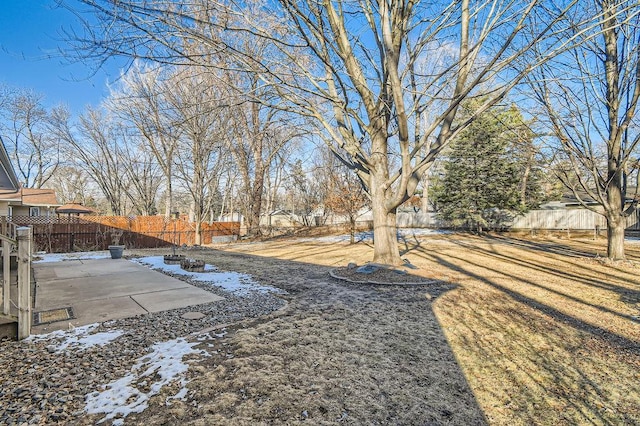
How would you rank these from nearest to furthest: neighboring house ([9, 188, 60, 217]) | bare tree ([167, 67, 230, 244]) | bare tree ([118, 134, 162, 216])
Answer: bare tree ([167, 67, 230, 244]), neighboring house ([9, 188, 60, 217]), bare tree ([118, 134, 162, 216])

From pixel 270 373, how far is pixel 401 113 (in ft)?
16.3

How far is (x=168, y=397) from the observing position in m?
2.23

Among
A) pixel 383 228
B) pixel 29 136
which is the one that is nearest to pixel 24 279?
pixel 383 228

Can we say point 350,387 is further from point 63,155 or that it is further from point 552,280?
point 63,155

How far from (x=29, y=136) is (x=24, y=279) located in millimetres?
27991

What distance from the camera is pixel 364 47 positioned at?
294 inches

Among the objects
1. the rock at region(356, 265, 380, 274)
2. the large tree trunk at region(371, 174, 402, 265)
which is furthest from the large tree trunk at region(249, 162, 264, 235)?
the rock at region(356, 265, 380, 274)

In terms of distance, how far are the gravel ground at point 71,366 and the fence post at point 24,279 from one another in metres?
0.16

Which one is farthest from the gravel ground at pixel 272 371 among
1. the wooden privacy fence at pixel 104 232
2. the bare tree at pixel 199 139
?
the bare tree at pixel 199 139

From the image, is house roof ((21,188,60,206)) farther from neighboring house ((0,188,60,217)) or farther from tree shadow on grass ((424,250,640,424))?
tree shadow on grass ((424,250,640,424))

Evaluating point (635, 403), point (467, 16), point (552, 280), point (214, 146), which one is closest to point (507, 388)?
point (635, 403)

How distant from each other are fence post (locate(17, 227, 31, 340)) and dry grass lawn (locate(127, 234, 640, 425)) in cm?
210

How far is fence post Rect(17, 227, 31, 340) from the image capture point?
3.14 metres

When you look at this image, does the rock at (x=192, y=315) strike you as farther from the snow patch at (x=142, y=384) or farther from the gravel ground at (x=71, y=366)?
the snow patch at (x=142, y=384)
